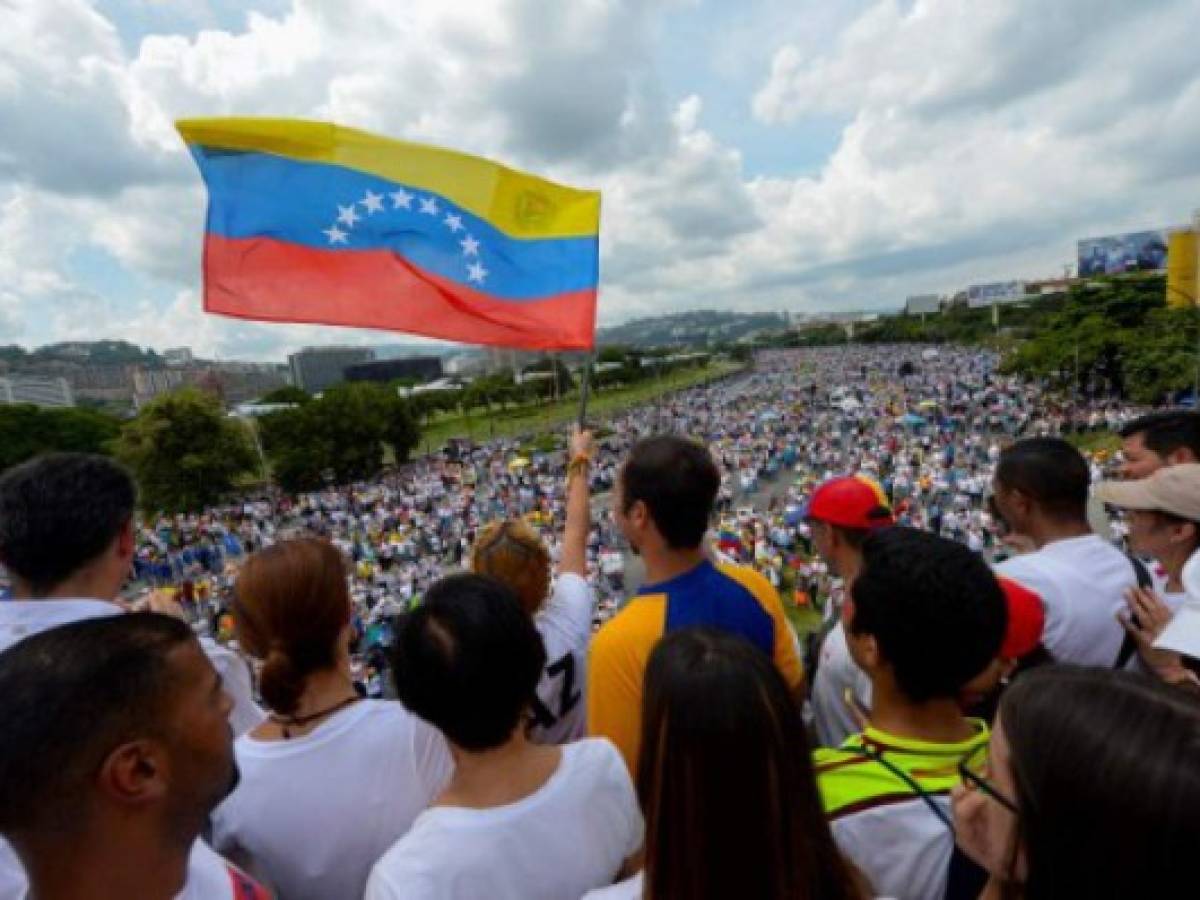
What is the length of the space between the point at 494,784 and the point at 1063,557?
7.33ft

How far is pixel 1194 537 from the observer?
250 centimetres

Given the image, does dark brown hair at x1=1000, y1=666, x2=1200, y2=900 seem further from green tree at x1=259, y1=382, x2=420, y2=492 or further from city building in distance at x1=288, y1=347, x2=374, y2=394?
city building in distance at x1=288, y1=347, x2=374, y2=394

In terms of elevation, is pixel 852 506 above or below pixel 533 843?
above

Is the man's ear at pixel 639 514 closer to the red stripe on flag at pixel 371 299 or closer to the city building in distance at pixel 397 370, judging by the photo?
the red stripe on flag at pixel 371 299

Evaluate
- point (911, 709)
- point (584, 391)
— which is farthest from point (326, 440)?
point (911, 709)

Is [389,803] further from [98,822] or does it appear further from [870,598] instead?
[870,598]

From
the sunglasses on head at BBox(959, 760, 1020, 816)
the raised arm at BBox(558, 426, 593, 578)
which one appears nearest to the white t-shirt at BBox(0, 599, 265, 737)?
the raised arm at BBox(558, 426, 593, 578)

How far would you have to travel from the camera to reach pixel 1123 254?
8312 cm

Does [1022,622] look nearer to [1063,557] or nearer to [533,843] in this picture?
[1063,557]

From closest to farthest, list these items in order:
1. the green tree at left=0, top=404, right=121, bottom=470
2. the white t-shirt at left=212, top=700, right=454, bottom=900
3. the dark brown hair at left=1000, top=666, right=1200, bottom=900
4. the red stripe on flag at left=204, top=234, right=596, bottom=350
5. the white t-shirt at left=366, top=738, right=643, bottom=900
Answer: the dark brown hair at left=1000, top=666, right=1200, bottom=900 → the white t-shirt at left=366, top=738, right=643, bottom=900 → the white t-shirt at left=212, top=700, right=454, bottom=900 → the red stripe on flag at left=204, top=234, right=596, bottom=350 → the green tree at left=0, top=404, right=121, bottom=470

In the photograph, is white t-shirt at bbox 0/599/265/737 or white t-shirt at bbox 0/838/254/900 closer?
white t-shirt at bbox 0/838/254/900

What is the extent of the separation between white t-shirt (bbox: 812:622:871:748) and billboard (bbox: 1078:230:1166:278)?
94.1 m

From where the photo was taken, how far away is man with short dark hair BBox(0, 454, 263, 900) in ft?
6.51

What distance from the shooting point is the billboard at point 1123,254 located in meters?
78.9
